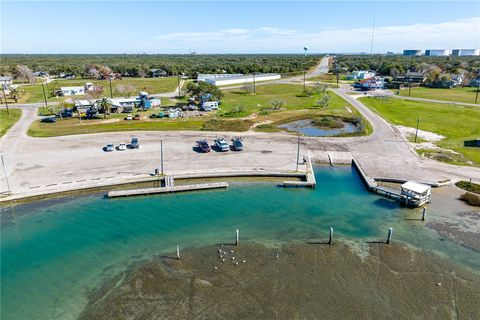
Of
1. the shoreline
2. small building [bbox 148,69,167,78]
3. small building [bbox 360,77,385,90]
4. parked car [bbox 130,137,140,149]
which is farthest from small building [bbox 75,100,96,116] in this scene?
small building [bbox 360,77,385,90]

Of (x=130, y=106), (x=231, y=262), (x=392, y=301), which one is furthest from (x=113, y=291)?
(x=130, y=106)

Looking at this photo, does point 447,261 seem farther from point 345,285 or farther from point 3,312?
point 3,312

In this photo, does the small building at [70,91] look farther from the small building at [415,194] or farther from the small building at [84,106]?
the small building at [415,194]

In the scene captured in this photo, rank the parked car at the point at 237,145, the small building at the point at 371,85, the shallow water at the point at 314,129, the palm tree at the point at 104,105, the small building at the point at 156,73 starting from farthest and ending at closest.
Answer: the small building at the point at 156,73 → the small building at the point at 371,85 → the palm tree at the point at 104,105 → the shallow water at the point at 314,129 → the parked car at the point at 237,145

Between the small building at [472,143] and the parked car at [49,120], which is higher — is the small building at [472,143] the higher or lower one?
the lower one

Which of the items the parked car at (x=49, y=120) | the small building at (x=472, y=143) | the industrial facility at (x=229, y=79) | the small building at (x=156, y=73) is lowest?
the small building at (x=472, y=143)

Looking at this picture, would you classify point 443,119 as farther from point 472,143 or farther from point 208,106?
point 208,106

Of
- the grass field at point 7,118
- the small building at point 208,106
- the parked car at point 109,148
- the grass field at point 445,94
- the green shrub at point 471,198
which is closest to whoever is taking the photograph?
the green shrub at point 471,198

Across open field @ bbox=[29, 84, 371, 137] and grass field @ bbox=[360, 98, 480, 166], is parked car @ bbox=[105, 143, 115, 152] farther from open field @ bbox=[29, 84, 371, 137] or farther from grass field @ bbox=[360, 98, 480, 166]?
grass field @ bbox=[360, 98, 480, 166]

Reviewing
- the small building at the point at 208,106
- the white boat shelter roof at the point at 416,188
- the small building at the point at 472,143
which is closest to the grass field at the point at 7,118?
the small building at the point at 208,106
